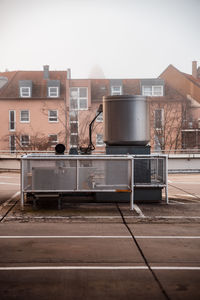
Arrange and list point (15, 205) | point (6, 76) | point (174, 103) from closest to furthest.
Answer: point (15, 205)
point (174, 103)
point (6, 76)

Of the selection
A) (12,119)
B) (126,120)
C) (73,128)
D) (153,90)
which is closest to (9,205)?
(126,120)

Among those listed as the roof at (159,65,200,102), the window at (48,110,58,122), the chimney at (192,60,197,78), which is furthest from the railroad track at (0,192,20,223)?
the chimney at (192,60,197,78)

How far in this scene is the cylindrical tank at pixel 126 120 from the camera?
13.9 metres

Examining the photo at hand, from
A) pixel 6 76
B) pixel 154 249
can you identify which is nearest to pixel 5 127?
pixel 6 76

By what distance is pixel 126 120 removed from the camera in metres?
14.0

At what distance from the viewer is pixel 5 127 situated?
57.8 m

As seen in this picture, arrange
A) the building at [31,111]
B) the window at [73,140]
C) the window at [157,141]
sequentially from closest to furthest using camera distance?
the window at [157,141]
the window at [73,140]
the building at [31,111]

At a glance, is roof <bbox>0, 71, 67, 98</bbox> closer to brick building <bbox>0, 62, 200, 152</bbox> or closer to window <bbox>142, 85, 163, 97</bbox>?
brick building <bbox>0, 62, 200, 152</bbox>

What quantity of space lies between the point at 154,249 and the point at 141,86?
5249 centimetres

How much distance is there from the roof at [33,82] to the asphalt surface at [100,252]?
154 ft

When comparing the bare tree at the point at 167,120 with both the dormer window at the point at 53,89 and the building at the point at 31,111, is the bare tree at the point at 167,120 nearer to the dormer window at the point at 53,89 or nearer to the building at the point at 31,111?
the building at the point at 31,111

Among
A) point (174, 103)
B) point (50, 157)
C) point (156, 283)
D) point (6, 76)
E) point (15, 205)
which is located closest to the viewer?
point (156, 283)

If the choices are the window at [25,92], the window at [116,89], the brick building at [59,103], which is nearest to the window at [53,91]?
the brick building at [59,103]

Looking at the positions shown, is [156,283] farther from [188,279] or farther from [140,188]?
[140,188]
